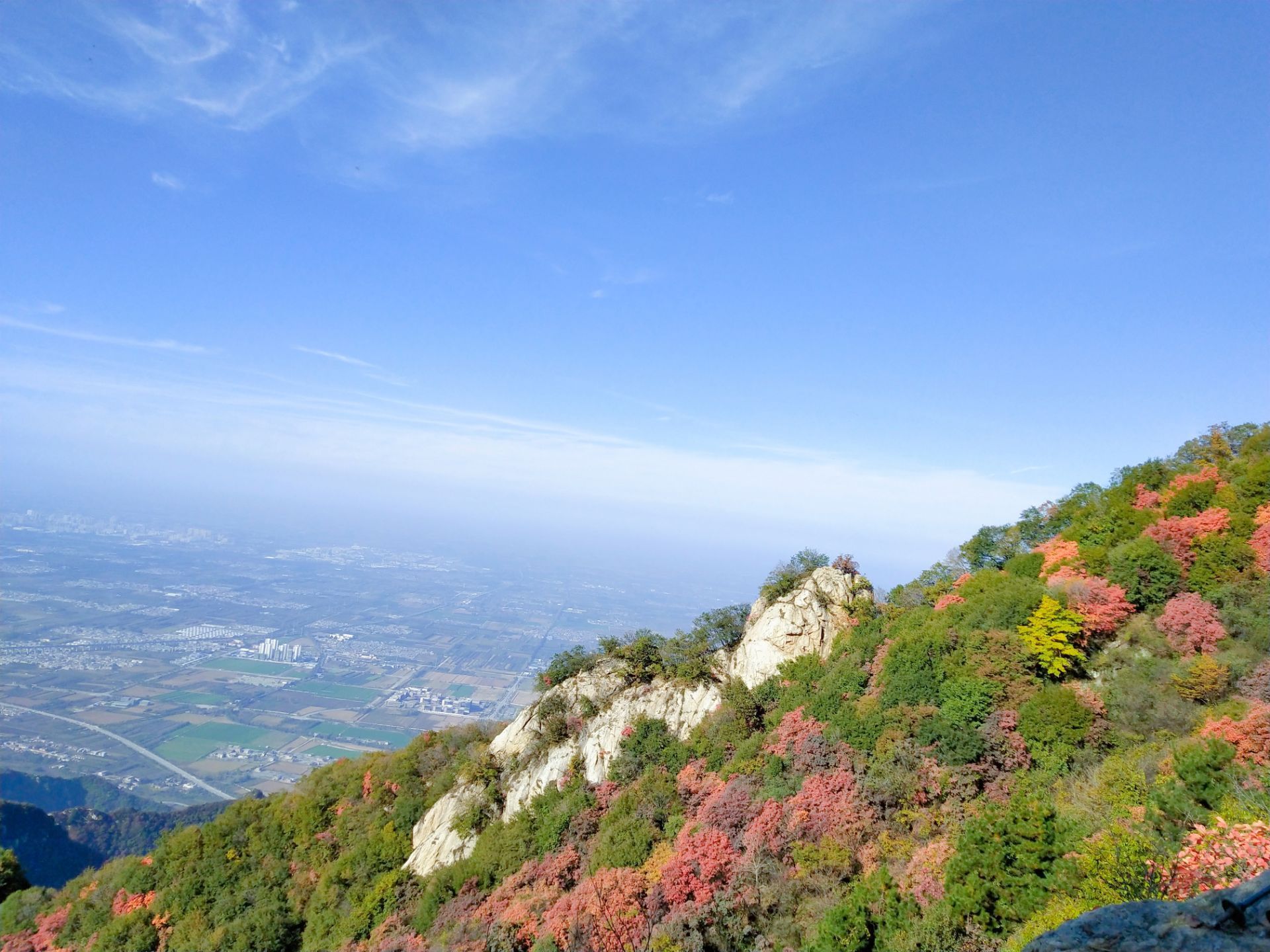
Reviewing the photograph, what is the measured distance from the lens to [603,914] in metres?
15.4

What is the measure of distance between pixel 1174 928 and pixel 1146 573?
19.6m

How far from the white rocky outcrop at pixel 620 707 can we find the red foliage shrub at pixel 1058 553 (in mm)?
7395

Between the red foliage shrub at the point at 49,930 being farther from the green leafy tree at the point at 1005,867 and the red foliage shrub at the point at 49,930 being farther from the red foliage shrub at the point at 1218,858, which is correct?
the red foliage shrub at the point at 1218,858

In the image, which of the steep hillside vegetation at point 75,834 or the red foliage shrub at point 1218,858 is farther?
the steep hillside vegetation at point 75,834

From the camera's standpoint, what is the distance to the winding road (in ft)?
254

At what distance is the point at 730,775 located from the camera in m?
21.6

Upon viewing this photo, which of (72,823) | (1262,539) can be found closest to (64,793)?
(72,823)

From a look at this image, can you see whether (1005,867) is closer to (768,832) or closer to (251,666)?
(768,832)

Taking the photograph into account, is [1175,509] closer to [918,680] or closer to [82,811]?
[918,680]

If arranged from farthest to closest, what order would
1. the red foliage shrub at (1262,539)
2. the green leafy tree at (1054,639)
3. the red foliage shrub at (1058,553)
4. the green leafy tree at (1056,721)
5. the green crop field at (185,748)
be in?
the green crop field at (185,748), the red foliage shrub at (1058,553), the green leafy tree at (1054,639), the red foliage shrub at (1262,539), the green leafy tree at (1056,721)

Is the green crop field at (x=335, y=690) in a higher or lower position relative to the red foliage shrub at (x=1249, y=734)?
lower

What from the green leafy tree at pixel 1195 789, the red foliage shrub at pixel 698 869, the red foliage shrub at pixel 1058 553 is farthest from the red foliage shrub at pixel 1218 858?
the red foliage shrub at pixel 1058 553

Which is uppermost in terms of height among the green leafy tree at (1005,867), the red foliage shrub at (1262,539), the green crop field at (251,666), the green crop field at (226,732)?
the red foliage shrub at (1262,539)

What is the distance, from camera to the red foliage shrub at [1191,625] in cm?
1658
